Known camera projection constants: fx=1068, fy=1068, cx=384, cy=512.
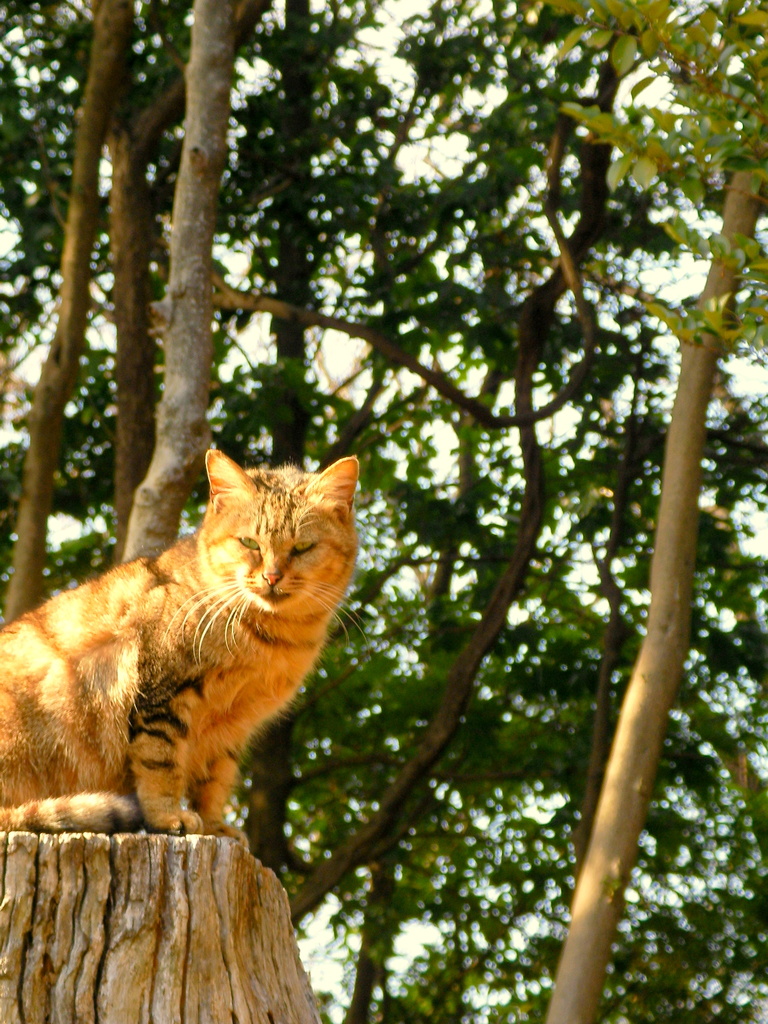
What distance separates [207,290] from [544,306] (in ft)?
8.26

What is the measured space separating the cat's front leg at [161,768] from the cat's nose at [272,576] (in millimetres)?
Result: 603

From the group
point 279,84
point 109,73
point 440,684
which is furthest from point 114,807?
point 279,84

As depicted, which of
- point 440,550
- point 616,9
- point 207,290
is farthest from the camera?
point 440,550

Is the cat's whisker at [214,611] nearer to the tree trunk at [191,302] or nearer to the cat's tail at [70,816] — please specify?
the cat's tail at [70,816]

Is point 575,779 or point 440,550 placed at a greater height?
point 440,550

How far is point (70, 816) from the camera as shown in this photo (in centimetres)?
273

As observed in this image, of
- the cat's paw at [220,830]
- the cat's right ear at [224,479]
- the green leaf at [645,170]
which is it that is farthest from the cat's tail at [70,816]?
the green leaf at [645,170]

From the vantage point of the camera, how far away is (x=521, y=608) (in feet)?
27.5

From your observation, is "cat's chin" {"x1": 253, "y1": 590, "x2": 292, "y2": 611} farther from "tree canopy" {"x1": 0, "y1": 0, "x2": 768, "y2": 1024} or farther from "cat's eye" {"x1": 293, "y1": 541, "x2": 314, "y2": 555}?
"tree canopy" {"x1": 0, "y1": 0, "x2": 768, "y2": 1024}

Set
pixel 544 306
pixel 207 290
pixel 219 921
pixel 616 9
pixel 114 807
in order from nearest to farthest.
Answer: pixel 219 921 < pixel 114 807 < pixel 616 9 < pixel 207 290 < pixel 544 306

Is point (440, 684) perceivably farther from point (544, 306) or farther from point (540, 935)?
point (544, 306)

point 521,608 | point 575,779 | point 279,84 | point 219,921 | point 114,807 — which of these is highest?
point 279,84

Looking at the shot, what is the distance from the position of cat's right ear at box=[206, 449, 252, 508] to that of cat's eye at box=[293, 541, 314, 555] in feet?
0.98

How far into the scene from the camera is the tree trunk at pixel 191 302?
497 centimetres
